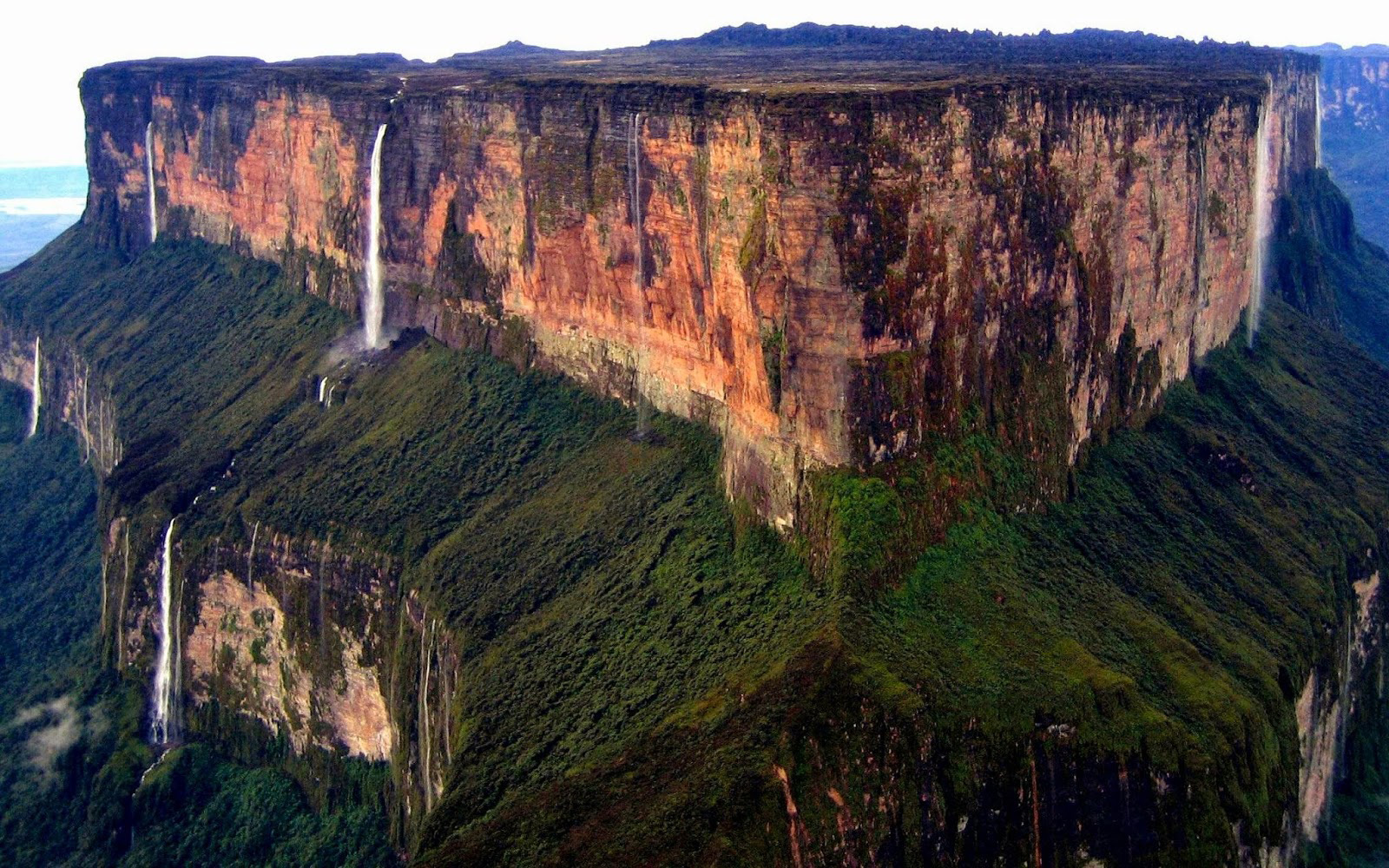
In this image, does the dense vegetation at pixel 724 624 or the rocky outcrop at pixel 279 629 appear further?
the rocky outcrop at pixel 279 629

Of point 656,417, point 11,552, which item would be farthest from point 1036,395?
point 11,552

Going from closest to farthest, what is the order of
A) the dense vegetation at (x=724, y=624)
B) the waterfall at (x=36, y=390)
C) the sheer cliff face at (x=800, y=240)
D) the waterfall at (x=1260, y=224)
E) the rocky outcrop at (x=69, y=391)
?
1. the dense vegetation at (x=724, y=624)
2. the sheer cliff face at (x=800, y=240)
3. the waterfall at (x=1260, y=224)
4. the rocky outcrop at (x=69, y=391)
5. the waterfall at (x=36, y=390)

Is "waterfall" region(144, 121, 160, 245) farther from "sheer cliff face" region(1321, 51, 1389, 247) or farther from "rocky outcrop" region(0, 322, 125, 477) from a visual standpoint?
"sheer cliff face" region(1321, 51, 1389, 247)

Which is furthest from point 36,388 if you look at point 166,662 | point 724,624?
point 724,624

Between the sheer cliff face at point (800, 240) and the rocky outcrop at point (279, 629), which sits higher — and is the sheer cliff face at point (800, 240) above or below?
above

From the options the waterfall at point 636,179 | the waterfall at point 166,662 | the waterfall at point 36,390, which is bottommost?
the waterfall at point 166,662

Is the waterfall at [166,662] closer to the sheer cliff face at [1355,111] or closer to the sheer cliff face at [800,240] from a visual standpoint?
the sheer cliff face at [800,240]

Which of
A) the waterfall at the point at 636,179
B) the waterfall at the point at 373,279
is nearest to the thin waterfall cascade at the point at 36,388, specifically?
A: the waterfall at the point at 373,279
